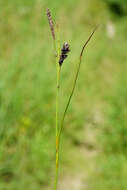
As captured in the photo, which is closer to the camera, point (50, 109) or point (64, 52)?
point (64, 52)

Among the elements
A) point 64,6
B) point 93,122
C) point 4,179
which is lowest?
point 4,179

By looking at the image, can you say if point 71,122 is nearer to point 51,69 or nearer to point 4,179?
point 51,69

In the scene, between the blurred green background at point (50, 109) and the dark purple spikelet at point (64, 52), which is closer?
the dark purple spikelet at point (64, 52)

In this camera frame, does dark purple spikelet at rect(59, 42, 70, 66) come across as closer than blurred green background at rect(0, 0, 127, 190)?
Yes

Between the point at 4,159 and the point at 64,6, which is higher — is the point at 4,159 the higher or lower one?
the lower one

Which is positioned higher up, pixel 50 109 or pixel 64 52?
pixel 50 109

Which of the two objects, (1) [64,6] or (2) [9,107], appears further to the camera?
(1) [64,6]

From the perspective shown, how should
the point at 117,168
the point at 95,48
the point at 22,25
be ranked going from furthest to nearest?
1. the point at 95,48
2. the point at 22,25
3. the point at 117,168

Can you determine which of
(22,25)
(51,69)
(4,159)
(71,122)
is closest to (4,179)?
(4,159)
